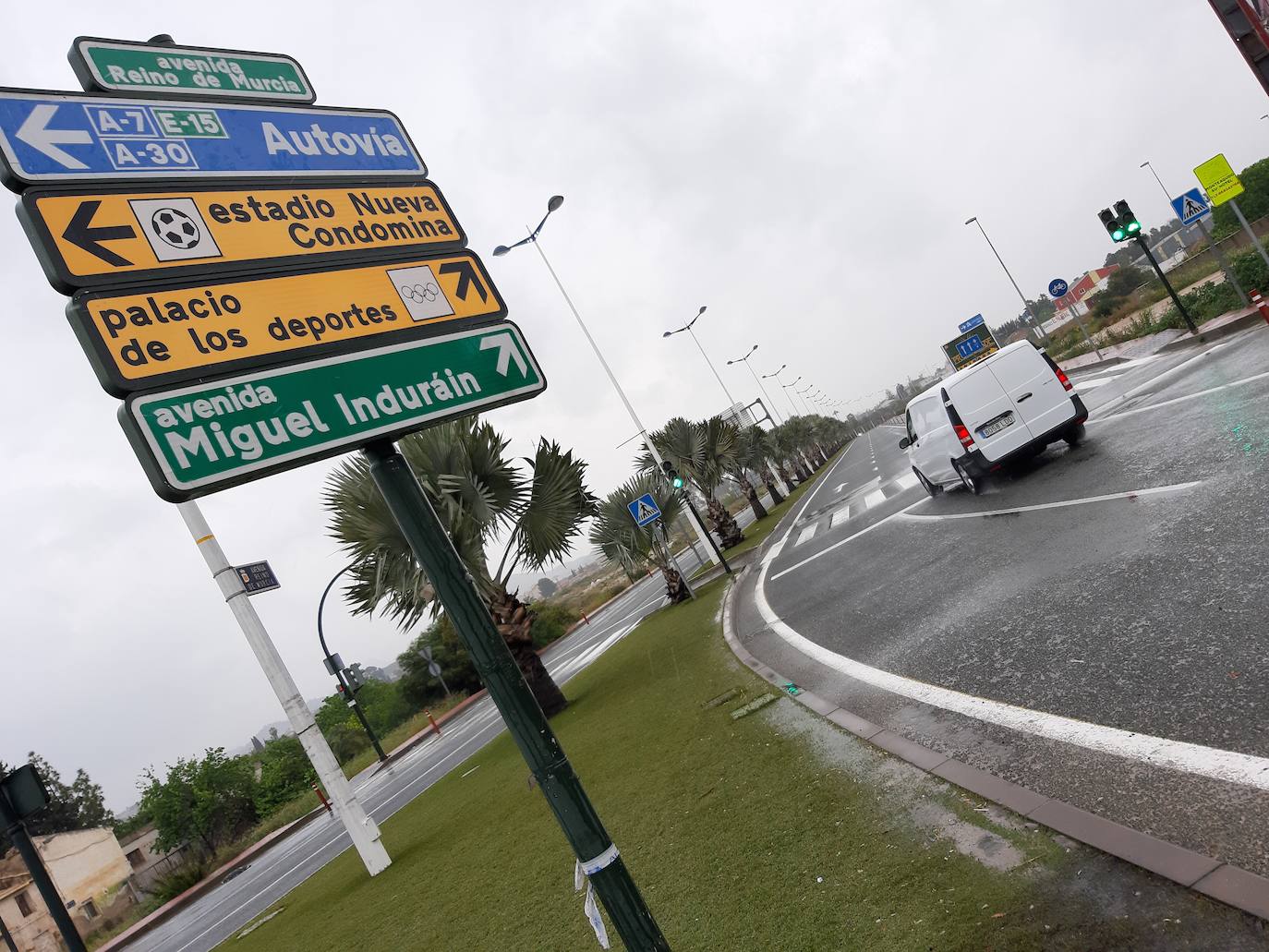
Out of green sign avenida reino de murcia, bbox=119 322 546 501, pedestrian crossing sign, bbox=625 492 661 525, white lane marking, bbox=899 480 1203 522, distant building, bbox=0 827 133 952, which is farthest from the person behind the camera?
distant building, bbox=0 827 133 952

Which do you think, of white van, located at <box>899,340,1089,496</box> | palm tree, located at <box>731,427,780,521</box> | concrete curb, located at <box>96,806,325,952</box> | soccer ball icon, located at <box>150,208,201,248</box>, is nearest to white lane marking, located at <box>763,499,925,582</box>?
white van, located at <box>899,340,1089,496</box>

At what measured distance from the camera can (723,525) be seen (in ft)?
91.9

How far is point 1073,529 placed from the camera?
24.9ft

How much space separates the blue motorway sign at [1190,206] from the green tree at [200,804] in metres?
42.5

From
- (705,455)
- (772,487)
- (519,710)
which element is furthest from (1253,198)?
(519,710)

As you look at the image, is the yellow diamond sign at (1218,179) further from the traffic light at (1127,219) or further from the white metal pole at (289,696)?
the white metal pole at (289,696)

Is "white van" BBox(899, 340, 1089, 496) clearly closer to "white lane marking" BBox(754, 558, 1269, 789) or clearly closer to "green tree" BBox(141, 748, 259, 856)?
"white lane marking" BBox(754, 558, 1269, 789)

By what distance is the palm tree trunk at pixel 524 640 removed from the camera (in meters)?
12.8

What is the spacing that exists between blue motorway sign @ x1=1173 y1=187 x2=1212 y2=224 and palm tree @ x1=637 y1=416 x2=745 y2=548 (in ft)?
50.7

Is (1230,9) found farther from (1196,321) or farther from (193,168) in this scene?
(193,168)

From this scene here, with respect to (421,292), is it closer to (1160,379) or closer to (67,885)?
(1160,379)

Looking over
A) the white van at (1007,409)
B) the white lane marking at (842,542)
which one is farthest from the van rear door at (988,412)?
the white lane marking at (842,542)

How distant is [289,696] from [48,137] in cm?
775

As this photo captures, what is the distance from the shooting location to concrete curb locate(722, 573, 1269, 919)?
8.16 feet
